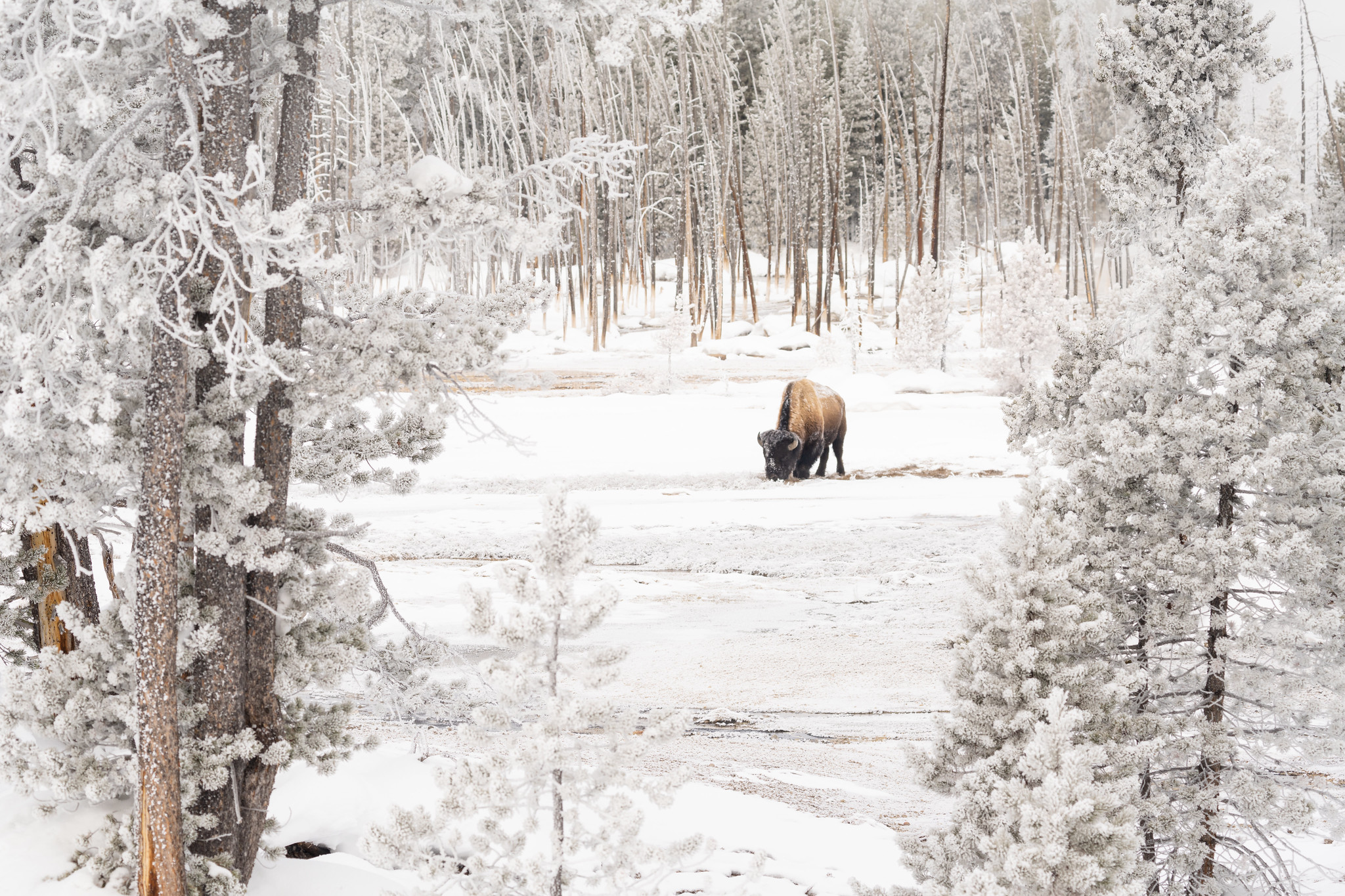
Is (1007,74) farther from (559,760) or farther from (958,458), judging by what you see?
(559,760)

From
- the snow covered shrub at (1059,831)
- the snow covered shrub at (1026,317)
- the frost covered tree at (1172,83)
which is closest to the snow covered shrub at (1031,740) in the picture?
the snow covered shrub at (1059,831)

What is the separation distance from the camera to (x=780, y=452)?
12.3 metres

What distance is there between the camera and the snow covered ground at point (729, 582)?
17.4 ft

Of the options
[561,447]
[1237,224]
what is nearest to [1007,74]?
[561,447]

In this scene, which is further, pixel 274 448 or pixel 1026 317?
pixel 1026 317

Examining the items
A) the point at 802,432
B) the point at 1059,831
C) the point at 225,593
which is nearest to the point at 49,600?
the point at 225,593

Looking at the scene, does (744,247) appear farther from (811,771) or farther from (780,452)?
(811,771)

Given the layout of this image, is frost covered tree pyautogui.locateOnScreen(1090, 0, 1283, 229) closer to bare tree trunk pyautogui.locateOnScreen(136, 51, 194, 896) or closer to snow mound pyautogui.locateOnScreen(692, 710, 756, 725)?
snow mound pyautogui.locateOnScreen(692, 710, 756, 725)

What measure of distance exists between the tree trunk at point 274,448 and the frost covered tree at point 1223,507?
11.6 feet

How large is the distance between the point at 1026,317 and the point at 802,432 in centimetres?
661

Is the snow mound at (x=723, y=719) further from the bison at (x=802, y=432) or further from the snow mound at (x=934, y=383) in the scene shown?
the snow mound at (x=934, y=383)

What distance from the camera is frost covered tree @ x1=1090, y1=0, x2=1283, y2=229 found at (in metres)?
10.6

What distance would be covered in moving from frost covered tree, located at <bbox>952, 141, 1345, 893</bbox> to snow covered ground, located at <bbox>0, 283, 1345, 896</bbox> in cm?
108

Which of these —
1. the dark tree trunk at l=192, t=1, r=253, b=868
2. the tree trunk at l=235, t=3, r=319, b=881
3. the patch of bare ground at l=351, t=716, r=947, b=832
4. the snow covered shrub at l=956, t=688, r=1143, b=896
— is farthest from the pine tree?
the dark tree trunk at l=192, t=1, r=253, b=868
